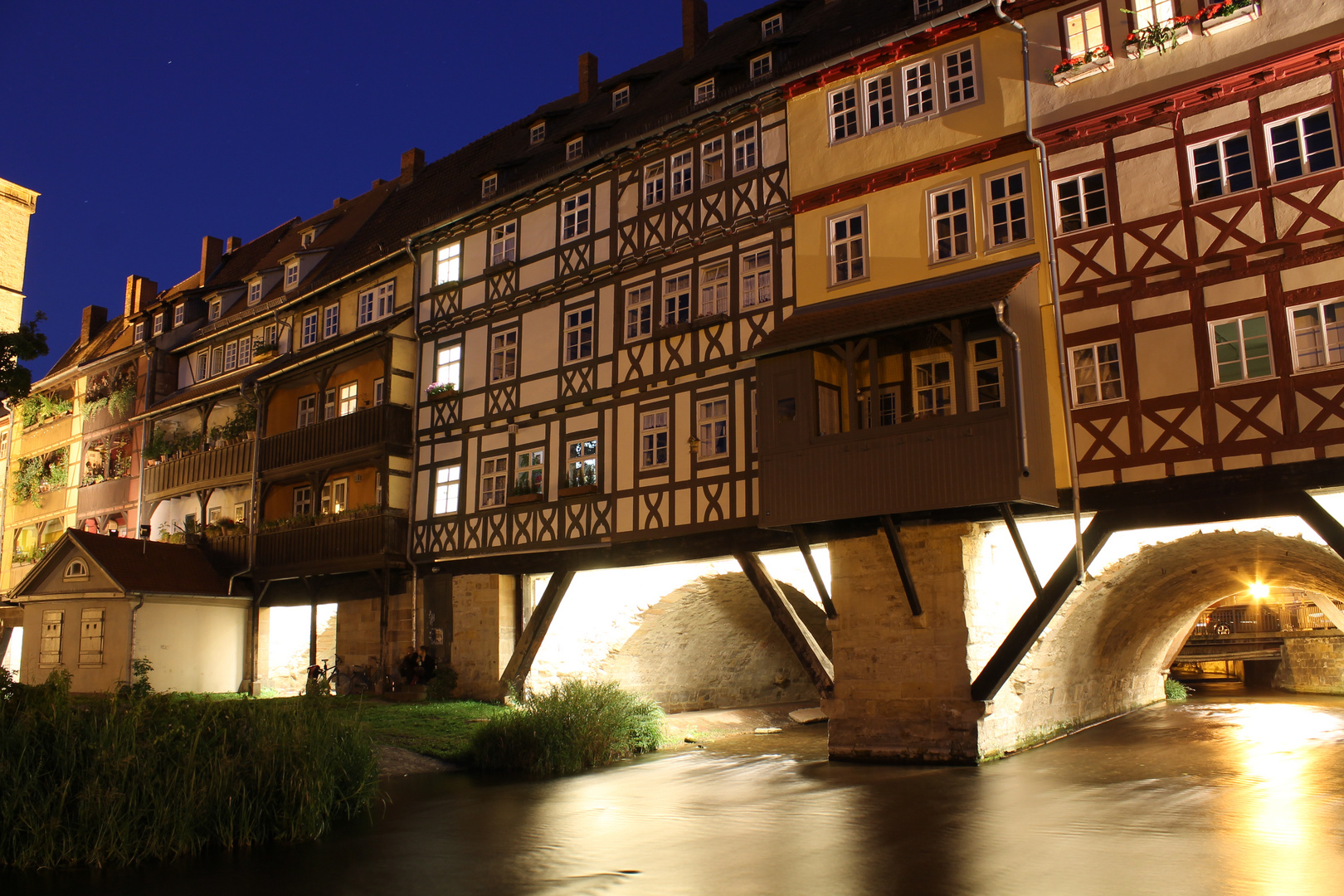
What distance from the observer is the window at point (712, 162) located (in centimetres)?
1781

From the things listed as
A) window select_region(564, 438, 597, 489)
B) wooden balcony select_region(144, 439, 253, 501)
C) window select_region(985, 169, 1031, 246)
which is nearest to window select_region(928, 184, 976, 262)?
window select_region(985, 169, 1031, 246)

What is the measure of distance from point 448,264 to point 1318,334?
16.1m

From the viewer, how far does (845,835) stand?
32.7 ft

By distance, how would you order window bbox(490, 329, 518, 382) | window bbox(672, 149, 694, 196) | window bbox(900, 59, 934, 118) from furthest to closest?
1. window bbox(490, 329, 518, 382)
2. window bbox(672, 149, 694, 196)
3. window bbox(900, 59, 934, 118)

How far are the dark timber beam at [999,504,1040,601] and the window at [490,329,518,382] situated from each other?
10.4 metres

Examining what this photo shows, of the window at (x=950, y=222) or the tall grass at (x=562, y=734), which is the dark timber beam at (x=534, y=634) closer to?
the tall grass at (x=562, y=734)

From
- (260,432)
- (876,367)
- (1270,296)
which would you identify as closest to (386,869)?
(876,367)

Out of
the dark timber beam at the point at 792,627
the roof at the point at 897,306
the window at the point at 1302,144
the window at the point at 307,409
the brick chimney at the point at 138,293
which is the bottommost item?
the dark timber beam at the point at 792,627

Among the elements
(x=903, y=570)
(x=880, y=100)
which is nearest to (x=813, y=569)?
(x=903, y=570)

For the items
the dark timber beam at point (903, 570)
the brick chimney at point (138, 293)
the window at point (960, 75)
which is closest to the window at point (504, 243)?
the window at point (960, 75)

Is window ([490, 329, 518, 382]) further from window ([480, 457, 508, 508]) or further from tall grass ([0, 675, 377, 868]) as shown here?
tall grass ([0, 675, 377, 868])

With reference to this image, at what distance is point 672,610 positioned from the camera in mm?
20312

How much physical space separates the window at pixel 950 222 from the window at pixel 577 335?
669 centimetres

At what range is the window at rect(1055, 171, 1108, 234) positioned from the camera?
44.8 ft
